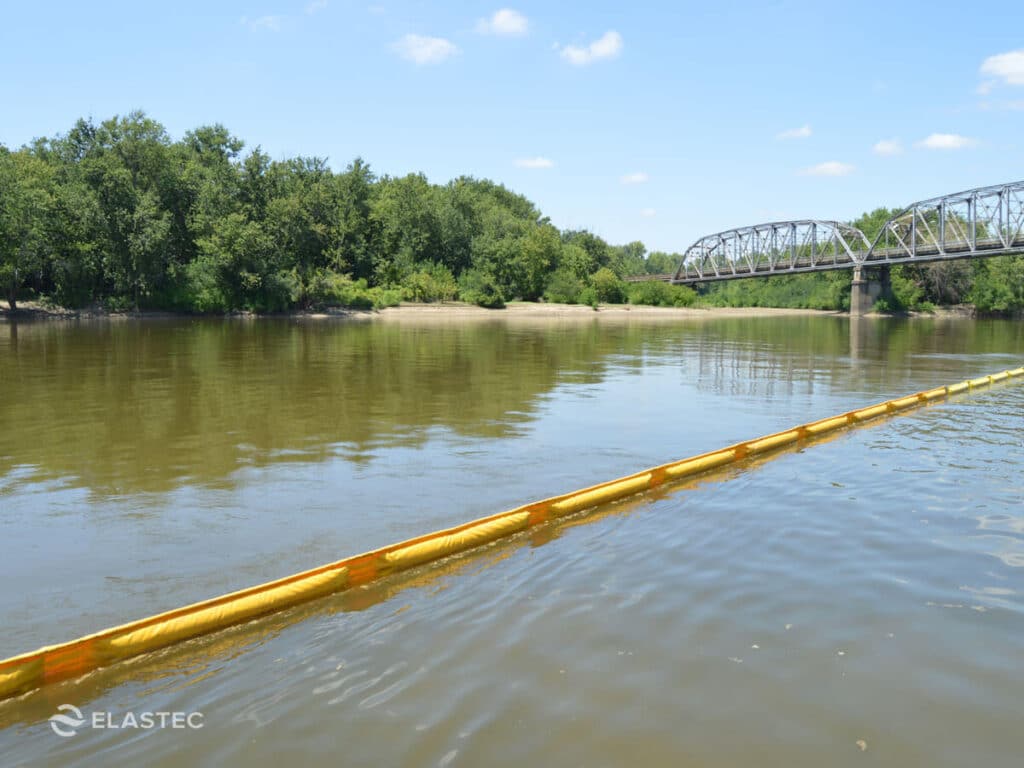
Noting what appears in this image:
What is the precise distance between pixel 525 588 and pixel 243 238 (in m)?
76.2

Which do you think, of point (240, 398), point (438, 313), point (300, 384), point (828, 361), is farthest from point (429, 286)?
point (240, 398)

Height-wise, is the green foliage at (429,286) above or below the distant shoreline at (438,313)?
above

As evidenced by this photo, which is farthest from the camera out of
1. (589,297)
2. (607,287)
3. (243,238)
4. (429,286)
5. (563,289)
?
(607,287)

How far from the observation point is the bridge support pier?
119438mm

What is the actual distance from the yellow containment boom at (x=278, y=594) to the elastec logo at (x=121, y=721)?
1.54 ft

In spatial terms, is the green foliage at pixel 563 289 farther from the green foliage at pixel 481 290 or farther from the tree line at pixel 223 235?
the green foliage at pixel 481 290

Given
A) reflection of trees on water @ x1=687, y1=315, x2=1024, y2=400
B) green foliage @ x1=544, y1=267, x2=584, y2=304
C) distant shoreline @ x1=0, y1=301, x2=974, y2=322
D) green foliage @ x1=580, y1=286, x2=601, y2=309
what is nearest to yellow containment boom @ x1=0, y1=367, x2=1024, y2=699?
reflection of trees on water @ x1=687, y1=315, x2=1024, y2=400

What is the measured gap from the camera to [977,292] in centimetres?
12600

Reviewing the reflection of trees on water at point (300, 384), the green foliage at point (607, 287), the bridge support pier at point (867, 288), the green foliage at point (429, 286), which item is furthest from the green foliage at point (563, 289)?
the reflection of trees on water at point (300, 384)

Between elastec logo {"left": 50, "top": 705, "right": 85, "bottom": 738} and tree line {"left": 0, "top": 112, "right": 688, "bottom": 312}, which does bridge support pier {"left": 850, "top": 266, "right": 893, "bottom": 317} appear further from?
elastec logo {"left": 50, "top": 705, "right": 85, "bottom": 738}

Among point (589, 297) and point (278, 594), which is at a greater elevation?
point (589, 297)

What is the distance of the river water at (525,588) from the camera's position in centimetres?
616

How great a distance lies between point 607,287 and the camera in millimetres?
121500

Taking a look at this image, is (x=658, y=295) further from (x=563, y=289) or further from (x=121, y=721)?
(x=121, y=721)
